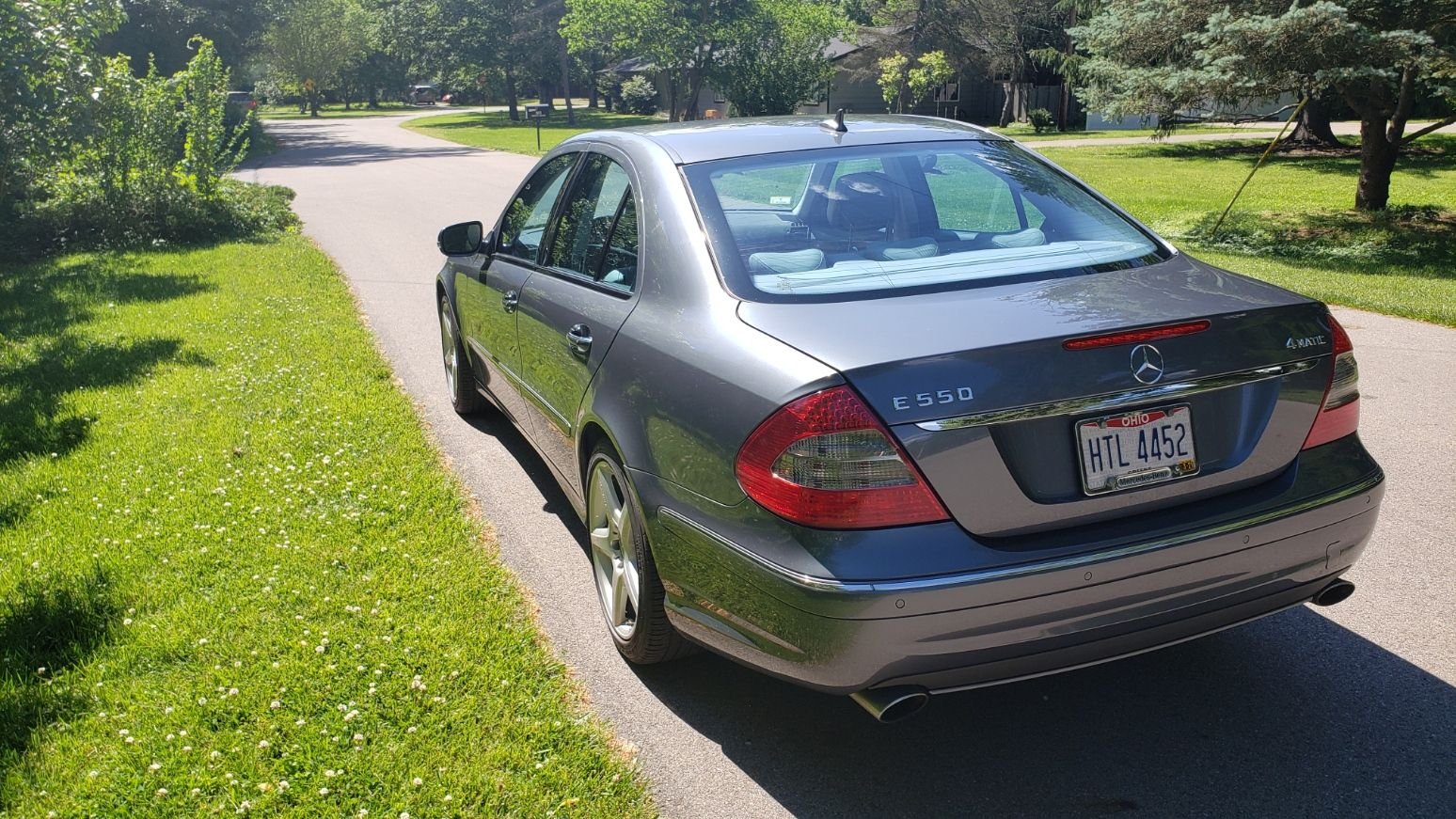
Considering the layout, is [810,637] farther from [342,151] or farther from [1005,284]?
[342,151]

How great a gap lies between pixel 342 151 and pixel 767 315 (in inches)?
1404

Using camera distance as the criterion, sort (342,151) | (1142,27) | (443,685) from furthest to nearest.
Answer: (342,151) → (1142,27) → (443,685)

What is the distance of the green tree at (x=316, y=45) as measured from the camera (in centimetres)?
7138

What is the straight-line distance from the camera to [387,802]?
3080 millimetres

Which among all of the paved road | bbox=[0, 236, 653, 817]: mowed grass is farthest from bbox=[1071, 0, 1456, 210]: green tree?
bbox=[0, 236, 653, 817]: mowed grass

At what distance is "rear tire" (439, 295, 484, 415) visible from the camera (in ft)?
21.7

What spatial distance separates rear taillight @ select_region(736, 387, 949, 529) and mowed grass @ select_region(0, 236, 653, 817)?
3.22 ft

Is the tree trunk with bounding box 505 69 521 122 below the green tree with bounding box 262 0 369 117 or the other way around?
below

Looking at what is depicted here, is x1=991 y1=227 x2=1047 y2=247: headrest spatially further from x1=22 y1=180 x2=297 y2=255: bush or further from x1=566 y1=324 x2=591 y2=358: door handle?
x1=22 y1=180 x2=297 y2=255: bush

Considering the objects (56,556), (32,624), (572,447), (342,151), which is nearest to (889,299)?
(572,447)

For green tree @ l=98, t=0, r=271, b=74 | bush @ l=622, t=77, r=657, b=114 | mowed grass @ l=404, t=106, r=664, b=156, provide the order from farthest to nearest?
bush @ l=622, t=77, r=657, b=114
mowed grass @ l=404, t=106, r=664, b=156
green tree @ l=98, t=0, r=271, b=74

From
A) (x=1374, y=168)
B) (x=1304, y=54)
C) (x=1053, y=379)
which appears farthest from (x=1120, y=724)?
(x=1374, y=168)

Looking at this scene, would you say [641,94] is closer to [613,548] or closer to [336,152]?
[336,152]

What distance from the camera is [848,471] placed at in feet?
8.98
